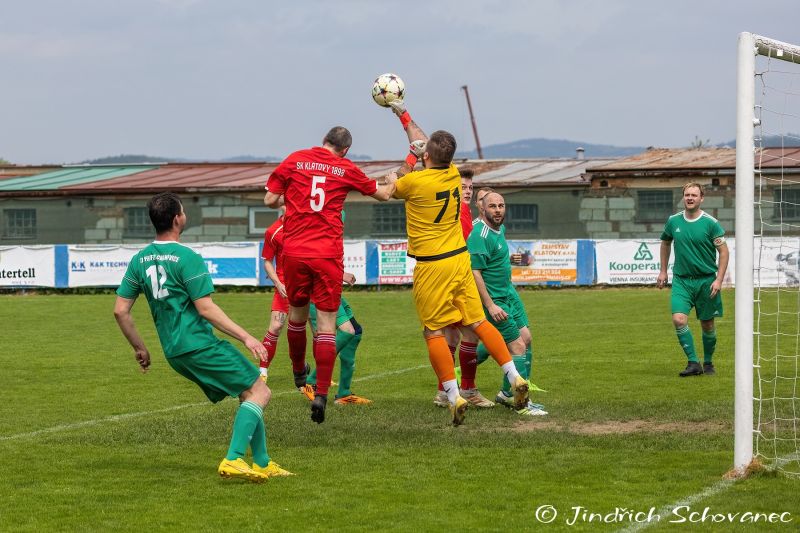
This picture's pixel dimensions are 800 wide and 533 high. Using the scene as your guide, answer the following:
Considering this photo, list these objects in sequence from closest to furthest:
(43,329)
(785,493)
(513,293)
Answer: (785,493) → (513,293) → (43,329)

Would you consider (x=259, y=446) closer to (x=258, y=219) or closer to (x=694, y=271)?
(x=694, y=271)

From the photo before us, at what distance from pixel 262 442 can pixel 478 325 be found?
2.76m

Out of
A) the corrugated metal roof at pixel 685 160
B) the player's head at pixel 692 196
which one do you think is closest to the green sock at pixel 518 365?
the player's head at pixel 692 196

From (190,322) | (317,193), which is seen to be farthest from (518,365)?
(190,322)

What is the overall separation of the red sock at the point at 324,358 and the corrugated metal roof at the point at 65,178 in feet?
109

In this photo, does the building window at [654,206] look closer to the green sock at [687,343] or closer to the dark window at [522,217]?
the dark window at [522,217]

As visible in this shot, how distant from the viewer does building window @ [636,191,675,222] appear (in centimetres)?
3716

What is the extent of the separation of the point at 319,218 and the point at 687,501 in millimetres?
4372

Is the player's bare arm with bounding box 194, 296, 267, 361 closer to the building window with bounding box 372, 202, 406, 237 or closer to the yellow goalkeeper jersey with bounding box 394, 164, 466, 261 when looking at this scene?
the yellow goalkeeper jersey with bounding box 394, 164, 466, 261

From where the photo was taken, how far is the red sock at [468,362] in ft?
38.1

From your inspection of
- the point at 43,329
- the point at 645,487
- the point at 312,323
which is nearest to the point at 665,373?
the point at 312,323

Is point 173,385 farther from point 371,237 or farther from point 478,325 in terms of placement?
point 371,237

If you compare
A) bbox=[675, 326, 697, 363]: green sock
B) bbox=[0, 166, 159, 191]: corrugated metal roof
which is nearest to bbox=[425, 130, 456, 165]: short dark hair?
bbox=[675, 326, 697, 363]: green sock

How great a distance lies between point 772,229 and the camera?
32656 mm
